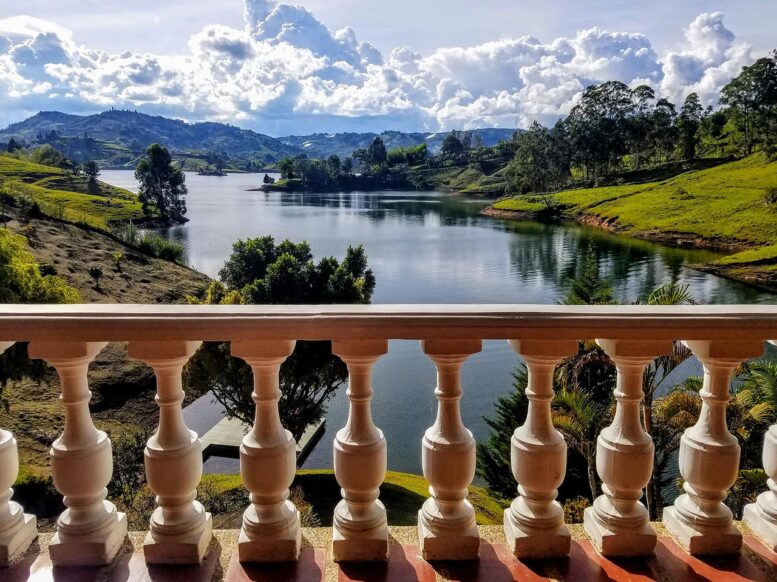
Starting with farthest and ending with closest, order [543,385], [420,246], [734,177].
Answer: [734,177], [420,246], [543,385]

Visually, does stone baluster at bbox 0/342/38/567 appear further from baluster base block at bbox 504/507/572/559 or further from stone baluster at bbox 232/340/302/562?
baluster base block at bbox 504/507/572/559

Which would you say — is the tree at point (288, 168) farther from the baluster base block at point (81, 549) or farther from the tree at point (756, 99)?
the baluster base block at point (81, 549)

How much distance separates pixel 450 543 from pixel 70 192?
66107mm

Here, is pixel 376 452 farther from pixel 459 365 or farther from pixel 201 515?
pixel 201 515

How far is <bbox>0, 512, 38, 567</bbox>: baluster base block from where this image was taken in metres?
1.65

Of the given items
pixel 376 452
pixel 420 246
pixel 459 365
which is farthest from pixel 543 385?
pixel 420 246

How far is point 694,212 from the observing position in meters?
47.0

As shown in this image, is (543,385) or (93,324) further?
(543,385)

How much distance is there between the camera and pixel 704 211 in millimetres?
46656

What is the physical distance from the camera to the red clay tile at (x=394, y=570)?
1643mm

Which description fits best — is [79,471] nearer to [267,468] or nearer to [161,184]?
[267,468]

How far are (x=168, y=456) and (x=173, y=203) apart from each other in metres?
65.4

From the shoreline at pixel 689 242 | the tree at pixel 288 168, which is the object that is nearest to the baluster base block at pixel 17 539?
the shoreline at pixel 689 242

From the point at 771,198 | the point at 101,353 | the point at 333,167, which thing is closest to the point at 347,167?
the point at 333,167
